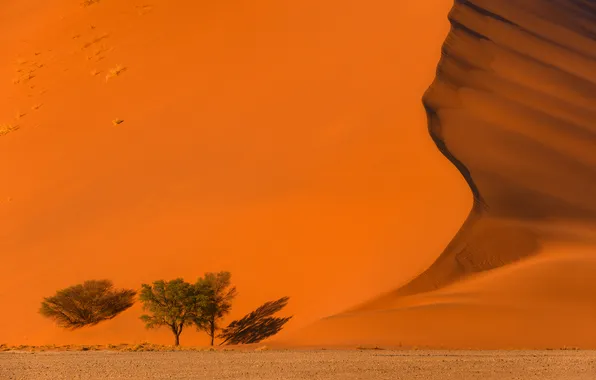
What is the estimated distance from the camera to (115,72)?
34.3 m

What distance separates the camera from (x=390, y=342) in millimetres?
17547

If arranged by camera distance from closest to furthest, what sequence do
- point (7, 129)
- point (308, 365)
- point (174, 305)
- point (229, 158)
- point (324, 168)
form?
point (308, 365) → point (174, 305) → point (324, 168) → point (229, 158) → point (7, 129)

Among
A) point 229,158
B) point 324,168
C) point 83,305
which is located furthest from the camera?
point 229,158

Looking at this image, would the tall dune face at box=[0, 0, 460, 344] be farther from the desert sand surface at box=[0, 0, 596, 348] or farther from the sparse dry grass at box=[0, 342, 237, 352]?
the sparse dry grass at box=[0, 342, 237, 352]

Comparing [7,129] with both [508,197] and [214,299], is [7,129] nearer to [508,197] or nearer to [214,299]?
[214,299]

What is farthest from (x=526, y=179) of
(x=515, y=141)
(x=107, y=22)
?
(x=107, y=22)

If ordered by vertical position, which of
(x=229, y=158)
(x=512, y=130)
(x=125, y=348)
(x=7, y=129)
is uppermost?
(x=7, y=129)

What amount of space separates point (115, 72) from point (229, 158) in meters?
9.74

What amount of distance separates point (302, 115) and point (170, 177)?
4083mm

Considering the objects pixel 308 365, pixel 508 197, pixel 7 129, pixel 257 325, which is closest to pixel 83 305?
pixel 257 325

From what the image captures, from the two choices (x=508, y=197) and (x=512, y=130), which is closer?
(x=508, y=197)

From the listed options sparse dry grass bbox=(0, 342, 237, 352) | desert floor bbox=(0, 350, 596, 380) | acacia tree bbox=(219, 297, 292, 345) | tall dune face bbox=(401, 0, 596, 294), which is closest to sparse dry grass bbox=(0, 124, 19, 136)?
tall dune face bbox=(401, 0, 596, 294)

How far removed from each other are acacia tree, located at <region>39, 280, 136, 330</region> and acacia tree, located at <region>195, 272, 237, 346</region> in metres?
2.26

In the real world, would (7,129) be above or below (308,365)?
above
